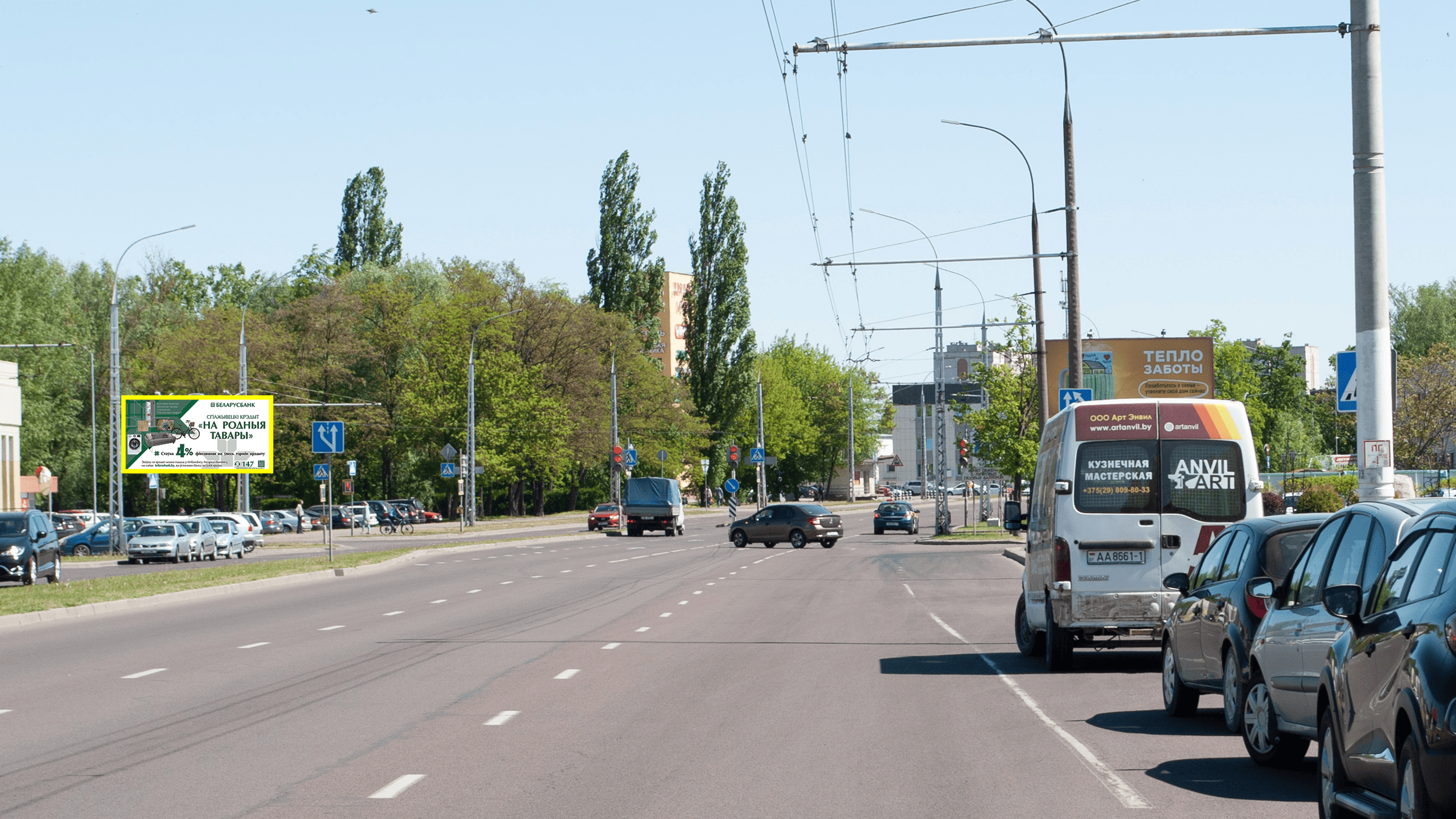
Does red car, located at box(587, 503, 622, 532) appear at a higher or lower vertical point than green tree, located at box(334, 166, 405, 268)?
lower

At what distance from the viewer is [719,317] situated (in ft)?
308

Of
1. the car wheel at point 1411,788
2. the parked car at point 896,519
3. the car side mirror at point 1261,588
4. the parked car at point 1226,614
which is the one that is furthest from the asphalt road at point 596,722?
the parked car at point 896,519

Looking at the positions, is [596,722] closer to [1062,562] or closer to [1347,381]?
[1062,562]

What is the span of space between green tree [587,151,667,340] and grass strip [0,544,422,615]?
51.9 m

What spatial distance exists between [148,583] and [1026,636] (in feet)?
65.1

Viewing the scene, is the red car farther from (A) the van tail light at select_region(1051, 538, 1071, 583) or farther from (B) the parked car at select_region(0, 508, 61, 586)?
(A) the van tail light at select_region(1051, 538, 1071, 583)

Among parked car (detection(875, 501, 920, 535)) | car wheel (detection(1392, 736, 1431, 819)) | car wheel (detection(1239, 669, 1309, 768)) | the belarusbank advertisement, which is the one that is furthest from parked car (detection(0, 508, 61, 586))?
parked car (detection(875, 501, 920, 535))

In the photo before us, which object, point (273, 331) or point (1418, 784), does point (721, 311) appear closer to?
point (273, 331)

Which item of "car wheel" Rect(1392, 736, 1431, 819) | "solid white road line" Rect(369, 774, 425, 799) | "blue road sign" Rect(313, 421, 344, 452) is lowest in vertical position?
"solid white road line" Rect(369, 774, 425, 799)

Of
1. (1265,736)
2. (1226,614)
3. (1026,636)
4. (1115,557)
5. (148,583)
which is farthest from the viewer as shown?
(148,583)

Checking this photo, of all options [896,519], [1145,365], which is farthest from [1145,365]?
[896,519]

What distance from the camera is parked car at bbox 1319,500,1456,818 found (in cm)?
524

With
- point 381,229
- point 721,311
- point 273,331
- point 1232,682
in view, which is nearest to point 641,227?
point 721,311

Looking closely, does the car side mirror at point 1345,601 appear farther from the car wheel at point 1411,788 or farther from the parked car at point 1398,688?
the car wheel at point 1411,788
